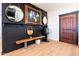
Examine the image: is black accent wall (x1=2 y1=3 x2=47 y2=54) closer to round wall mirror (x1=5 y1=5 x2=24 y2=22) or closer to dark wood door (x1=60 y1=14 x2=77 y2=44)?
round wall mirror (x1=5 y1=5 x2=24 y2=22)

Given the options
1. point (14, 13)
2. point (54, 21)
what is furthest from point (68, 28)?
point (14, 13)

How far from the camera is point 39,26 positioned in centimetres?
419

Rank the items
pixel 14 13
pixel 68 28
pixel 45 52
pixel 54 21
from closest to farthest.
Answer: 1. pixel 45 52
2. pixel 14 13
3. pixel 68 28
4. pixel 54 21

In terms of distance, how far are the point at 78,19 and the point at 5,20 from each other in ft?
8.96

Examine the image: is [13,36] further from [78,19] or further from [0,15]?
[78,19]

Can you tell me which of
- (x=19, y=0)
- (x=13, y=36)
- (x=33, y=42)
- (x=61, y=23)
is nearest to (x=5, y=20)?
(x=13, y=36)

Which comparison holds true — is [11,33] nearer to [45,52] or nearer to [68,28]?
[45,52]

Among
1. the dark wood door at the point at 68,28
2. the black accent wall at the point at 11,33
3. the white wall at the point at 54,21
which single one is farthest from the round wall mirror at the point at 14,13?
the dark wood door at the point at 68,28

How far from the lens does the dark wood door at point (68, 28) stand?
3768mm

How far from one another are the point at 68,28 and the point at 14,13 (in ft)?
8.00

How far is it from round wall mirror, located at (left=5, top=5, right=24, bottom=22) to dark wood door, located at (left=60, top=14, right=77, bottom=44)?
6.83 feet

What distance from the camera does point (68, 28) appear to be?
402 cm

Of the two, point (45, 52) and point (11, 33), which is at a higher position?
point (11, 33)

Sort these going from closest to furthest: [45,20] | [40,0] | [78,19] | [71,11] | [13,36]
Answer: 1. [40,0]
2. [13,36]
3. [78,19]
4. [71,11]
5. [45,20]
